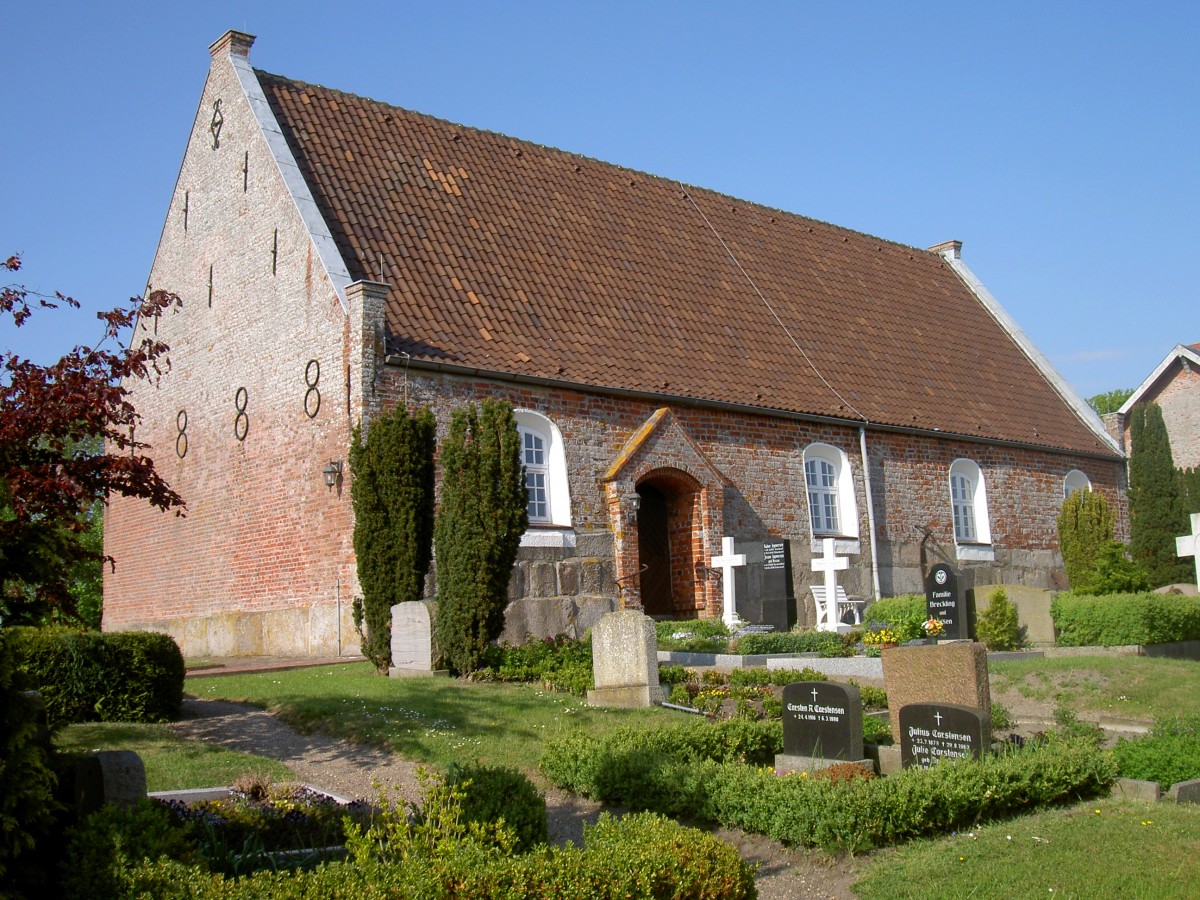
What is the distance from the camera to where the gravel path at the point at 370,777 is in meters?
7.89

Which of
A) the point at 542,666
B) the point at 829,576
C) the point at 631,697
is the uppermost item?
the point at 829,576

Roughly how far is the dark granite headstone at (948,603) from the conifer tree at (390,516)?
7.04 metres

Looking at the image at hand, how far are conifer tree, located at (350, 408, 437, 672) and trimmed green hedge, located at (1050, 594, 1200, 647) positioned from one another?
924 centimetres

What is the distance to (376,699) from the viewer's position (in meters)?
12.7

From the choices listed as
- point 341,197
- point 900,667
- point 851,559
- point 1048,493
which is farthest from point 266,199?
point 1048,493

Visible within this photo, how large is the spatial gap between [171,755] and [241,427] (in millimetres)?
10716

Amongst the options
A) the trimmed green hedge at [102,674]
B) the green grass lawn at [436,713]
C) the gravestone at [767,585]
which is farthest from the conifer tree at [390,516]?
the gravestone at [767,585]

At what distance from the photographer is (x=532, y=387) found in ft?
62.2

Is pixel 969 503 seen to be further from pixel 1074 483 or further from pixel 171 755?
pixel 171 755

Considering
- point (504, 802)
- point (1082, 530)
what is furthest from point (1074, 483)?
point (504, 802)

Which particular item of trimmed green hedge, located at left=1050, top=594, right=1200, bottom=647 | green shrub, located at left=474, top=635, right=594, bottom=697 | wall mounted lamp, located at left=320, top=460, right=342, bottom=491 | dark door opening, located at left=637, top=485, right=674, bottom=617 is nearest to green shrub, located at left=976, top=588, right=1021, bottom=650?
trimmed green hedge, located at left=1050, top=594, right=1200, bottom=647

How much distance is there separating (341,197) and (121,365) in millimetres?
9757

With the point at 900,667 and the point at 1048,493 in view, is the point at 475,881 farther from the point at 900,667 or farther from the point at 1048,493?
the point at 1048,493

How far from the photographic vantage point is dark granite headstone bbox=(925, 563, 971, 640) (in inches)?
649
